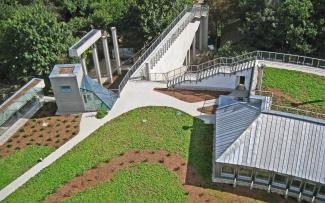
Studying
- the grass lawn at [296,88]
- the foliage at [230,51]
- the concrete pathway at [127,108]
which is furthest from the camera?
the foliage at [230,51]

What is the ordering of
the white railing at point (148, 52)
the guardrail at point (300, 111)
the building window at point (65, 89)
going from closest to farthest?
the guardrail at point (300, 111)
the building window at point (65, 89)
the white railing at point (148, 52)

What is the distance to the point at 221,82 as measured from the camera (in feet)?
126

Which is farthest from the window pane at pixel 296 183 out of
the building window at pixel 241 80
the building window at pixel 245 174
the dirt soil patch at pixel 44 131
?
the dirt soil patch at pixel 44 131

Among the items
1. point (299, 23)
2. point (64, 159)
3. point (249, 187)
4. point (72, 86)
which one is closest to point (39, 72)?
point (72, 86)

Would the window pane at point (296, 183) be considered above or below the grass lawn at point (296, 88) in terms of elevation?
below

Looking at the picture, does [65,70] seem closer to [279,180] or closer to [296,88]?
[279,180]

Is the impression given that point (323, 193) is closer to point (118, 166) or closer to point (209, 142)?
point (209, 142)

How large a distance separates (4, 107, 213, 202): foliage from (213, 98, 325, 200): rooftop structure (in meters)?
2.61

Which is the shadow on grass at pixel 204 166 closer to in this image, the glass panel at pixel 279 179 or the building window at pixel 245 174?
the building window at pixel 245 174

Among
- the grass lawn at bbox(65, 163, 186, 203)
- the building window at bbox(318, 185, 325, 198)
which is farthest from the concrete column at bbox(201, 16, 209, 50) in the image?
the building window at bbox(318, 185, 325, 198)

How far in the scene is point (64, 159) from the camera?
31.0 meters

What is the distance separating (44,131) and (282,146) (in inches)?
863

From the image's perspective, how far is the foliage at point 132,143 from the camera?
28844 mm

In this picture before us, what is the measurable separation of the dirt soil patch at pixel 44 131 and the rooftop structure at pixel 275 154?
48.5ft
